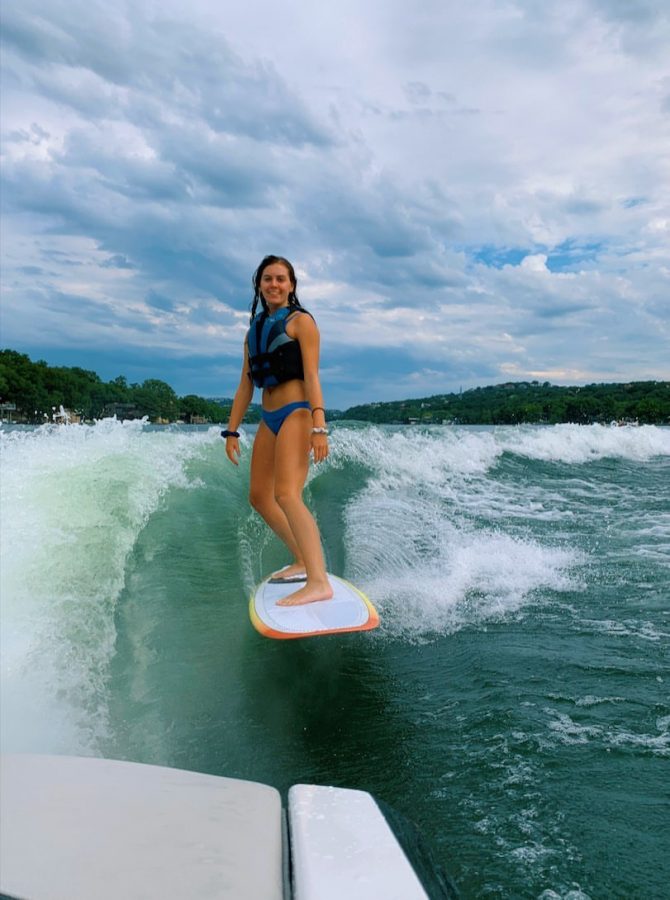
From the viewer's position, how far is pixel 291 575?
4.48 meters

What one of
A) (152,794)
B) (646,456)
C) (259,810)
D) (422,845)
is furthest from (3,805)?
(646,456)

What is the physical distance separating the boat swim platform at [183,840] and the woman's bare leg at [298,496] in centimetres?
225

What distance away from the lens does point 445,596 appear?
16.1 ft

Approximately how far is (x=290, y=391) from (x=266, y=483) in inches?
27.5

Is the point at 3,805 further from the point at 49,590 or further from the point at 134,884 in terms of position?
the point at 49,590

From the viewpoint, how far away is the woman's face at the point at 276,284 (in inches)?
157

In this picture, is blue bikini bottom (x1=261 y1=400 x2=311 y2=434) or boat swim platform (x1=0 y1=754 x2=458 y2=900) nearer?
boat swim platform (x1=0 y1=754 x2=458 y2=900)

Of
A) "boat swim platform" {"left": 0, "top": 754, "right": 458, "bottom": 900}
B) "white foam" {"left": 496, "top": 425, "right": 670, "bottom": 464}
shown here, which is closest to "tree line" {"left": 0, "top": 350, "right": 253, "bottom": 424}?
"white foam" {"left": 496, "top": 425, "right": 670, "bottom": 464}

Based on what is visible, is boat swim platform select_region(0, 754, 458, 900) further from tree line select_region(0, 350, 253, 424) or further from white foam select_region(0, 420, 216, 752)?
tree line select_region(0, 350, 253, 424)

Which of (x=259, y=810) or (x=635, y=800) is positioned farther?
(x=635, y=800)

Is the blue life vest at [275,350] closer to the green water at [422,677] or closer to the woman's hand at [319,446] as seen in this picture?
the woman's hand at [319,446]

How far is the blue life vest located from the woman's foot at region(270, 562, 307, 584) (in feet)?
4.41

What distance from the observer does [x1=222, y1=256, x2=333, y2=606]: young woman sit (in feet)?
12.8

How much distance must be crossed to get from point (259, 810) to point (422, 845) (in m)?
0.42
